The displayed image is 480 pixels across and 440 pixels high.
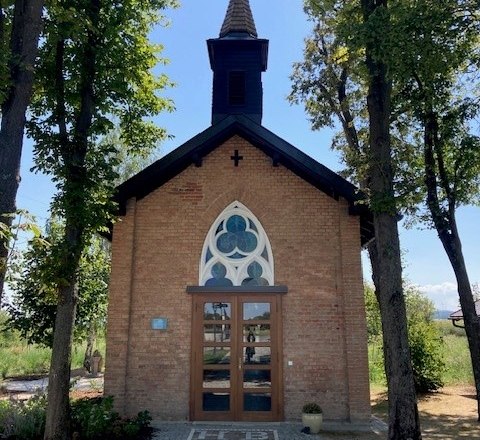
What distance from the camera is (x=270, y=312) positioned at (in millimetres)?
10297

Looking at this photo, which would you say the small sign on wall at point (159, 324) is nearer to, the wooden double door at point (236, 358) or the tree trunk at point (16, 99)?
the wooden double door at point (236, 358)

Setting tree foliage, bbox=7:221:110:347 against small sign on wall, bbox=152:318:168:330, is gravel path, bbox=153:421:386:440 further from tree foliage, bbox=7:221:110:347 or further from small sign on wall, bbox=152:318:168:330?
tree foliage, bbox=7:221:110:347

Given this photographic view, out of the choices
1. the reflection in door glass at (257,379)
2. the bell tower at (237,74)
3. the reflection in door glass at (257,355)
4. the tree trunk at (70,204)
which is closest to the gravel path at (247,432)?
the reflection in door glass at (257,379)

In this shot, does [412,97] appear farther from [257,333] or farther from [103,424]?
[103,424]

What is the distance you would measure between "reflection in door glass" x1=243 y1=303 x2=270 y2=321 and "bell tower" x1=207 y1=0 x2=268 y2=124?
5189 mm

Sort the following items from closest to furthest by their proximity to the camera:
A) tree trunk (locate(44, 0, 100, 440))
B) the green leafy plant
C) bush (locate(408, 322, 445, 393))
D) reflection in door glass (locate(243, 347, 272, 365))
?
tree trunk (locate(44, 0, 100, 440)) < the green leafy plant < reflection in door glass (locate(243, 347, 272, 365)) < bush (locate(408, 322, 445, 393))

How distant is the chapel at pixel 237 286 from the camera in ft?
32.5

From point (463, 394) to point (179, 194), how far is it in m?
11.2

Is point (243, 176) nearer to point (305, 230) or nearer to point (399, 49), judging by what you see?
point (305, 230)

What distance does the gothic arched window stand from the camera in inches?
415

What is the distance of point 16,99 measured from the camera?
6.66 metres

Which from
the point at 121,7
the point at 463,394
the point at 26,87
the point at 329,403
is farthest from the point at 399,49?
the point at 463,394

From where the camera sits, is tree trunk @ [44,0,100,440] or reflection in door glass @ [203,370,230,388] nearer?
tree trunk @ [44,0,100,440]

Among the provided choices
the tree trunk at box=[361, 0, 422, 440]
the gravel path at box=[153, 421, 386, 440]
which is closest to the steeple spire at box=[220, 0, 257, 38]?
the tree trunk at box=[361, 0, 422, 440]
